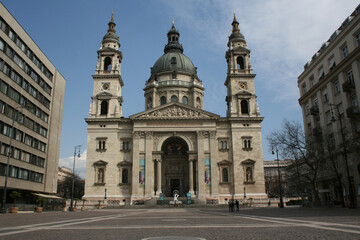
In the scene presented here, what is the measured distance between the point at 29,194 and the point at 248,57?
142 feet

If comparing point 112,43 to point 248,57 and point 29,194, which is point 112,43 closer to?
point 248,57

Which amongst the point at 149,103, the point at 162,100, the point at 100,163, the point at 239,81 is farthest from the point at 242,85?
the point at 100,163

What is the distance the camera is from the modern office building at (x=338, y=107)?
2991cm

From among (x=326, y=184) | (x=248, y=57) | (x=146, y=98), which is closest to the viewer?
(x=326, y=184)

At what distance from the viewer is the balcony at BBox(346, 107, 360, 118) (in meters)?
29.7

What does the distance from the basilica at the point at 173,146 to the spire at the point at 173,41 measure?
20.5 meters

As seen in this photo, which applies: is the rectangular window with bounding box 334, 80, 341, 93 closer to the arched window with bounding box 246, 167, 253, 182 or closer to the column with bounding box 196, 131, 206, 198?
the arched window with bounding box 246, 167, 253, 182

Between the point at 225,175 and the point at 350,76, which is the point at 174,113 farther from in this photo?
the point at 350,76

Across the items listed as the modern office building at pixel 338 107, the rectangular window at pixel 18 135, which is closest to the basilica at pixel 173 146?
the rectangular window at pixel 18 135

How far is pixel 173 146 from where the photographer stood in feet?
187

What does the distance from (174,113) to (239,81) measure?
13.4 metres

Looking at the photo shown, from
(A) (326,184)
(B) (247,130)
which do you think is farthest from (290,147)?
(B) (247,130)

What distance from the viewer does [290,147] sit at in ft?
115

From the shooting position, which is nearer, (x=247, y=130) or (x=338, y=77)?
(x=338, y=77)
